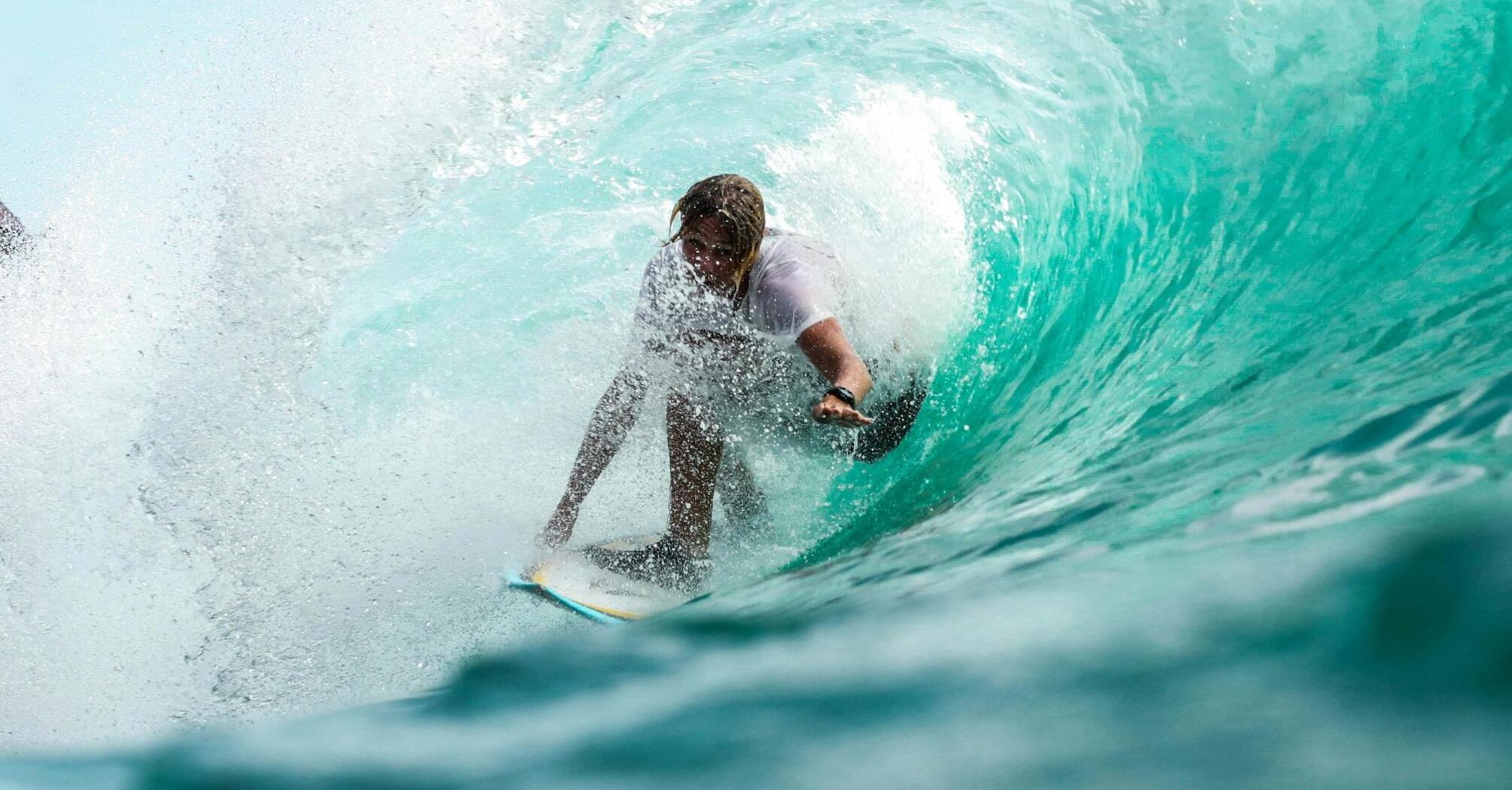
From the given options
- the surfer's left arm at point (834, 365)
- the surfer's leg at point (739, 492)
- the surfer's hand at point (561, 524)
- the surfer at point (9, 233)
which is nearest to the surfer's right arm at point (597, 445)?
the surfer's hand at point (561, 524)

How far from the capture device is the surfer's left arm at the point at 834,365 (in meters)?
2.37

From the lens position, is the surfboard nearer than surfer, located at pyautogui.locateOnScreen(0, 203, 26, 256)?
Yes

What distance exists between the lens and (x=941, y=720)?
0.54 metres

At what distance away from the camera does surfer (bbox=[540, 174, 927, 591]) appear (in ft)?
8.65

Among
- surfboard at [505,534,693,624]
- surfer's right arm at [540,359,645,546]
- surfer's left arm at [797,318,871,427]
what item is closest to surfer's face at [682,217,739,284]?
surfer's left arm at [797,318,871,427]

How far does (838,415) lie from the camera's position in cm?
237

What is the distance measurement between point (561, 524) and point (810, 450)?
30.8 inches

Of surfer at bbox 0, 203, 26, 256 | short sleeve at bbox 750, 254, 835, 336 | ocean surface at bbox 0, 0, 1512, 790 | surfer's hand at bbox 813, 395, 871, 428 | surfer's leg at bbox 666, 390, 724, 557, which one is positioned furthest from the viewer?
surfer at bbox 0, 203, 26, 256

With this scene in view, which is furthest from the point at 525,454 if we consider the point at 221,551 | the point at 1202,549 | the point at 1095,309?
the point at 1202,549

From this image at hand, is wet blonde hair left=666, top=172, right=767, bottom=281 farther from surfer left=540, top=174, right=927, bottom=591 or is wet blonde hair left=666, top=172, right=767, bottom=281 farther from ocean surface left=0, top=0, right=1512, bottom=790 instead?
ocean surface left=0, top=0, right=1512, bottom=790

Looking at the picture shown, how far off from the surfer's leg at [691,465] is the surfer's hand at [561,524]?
0.32 meters

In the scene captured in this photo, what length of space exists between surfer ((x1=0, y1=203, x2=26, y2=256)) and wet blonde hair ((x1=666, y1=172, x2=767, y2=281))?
2.86 m

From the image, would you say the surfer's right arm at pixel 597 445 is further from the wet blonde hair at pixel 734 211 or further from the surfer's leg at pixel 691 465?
the wet blonde hair at pixel 734 211

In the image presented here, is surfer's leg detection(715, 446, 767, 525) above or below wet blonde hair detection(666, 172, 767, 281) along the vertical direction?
below
